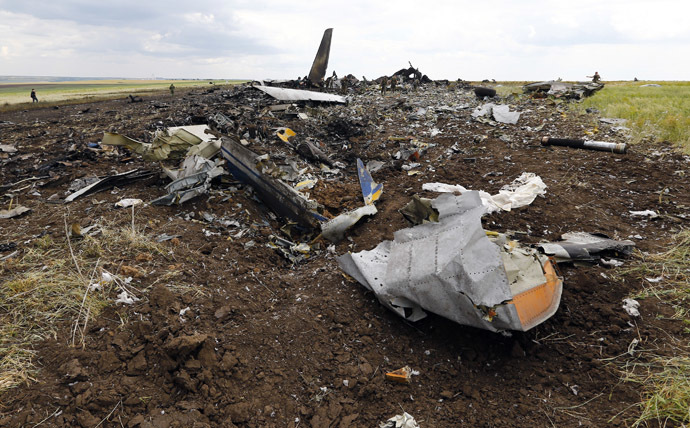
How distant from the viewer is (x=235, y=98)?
43.1ft

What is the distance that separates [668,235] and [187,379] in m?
4.85

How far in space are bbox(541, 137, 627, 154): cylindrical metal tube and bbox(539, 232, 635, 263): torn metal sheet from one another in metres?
3.92

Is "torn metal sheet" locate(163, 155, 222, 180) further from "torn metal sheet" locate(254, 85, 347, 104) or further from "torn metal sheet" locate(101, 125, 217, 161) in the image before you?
"torn metal sheet" locate(254, 85, 347, 104)

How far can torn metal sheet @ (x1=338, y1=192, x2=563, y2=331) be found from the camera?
87.5 inches

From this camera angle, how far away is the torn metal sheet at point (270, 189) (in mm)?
4473

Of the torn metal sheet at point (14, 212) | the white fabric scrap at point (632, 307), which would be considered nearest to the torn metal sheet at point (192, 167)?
the torn metal sheet at point (14, 212)

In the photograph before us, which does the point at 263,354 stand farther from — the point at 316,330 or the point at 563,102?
the point at 563,102

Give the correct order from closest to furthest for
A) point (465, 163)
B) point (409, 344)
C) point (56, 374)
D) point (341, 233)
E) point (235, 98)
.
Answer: point (56, 374) < point (409, 344) < point (341, 233) < point (465, 163) < point (235, 98)

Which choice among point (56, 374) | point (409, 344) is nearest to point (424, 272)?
point (409, 344)

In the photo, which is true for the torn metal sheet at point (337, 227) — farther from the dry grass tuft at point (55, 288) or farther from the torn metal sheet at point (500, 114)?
the torn metal sheet at point (500, 114)

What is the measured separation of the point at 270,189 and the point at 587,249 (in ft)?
12.6

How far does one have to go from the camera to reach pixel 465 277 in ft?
7.47

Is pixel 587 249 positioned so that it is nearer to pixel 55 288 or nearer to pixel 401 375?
pixel 401 375

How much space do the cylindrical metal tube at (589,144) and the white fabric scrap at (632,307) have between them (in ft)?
15.7
